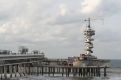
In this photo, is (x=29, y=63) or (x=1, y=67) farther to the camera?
(x=29, y=63)

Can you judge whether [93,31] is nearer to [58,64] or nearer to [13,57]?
[58,64]

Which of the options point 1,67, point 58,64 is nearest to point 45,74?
point 58,64

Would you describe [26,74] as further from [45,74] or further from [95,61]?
[95,61]

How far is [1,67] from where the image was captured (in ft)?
481

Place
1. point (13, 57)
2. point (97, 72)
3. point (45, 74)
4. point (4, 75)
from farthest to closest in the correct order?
point (45, 74) < point (97, 72) < point (13, 57) < point (4, 75)

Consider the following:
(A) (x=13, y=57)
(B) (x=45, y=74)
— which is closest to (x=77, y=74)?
(B) (x=45, y=74)

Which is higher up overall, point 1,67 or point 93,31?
point 93,31

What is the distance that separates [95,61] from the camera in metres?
179

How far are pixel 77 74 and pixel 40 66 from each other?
13.9m

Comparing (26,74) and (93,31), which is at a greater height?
(93,31)

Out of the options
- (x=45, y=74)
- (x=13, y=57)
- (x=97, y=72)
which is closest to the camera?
(x=13, y=57)

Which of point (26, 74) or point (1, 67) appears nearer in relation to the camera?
point (1, 67)

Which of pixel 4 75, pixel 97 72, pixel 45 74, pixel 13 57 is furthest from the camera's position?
pixel 45 74

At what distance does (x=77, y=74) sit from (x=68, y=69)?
3685 millimetres
